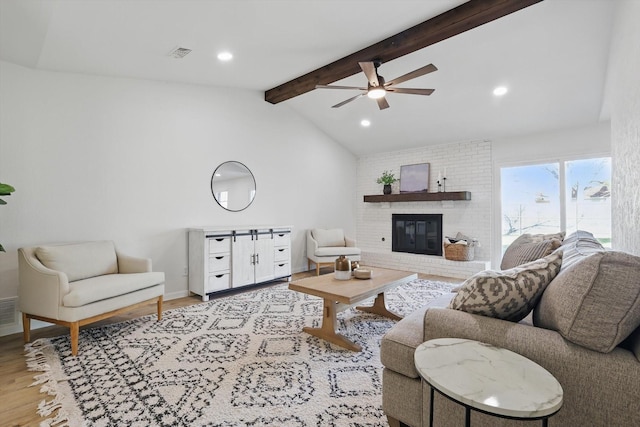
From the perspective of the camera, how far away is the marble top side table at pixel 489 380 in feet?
2.83

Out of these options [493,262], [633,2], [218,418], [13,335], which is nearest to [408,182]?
[493,262]

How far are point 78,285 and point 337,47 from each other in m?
3.39

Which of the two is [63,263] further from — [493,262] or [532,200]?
[532,200]

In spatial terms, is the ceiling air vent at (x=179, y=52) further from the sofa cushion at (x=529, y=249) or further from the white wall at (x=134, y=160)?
the sofa cushion at (x=529, y=249)

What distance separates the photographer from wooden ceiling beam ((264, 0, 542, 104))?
8.79 ft

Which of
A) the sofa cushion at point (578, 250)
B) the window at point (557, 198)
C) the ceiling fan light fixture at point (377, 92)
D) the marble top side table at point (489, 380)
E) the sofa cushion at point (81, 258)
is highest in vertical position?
the ceiling fan light fixture at point (377, 92)

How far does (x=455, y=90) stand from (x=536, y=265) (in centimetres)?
345

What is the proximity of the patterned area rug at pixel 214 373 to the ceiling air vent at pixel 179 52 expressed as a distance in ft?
8.69

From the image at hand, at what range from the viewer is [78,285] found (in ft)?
8.70

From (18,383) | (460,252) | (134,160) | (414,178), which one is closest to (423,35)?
(414,178)

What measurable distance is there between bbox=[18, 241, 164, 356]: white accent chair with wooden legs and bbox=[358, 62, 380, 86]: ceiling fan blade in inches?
109

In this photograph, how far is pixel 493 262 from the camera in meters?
5.11

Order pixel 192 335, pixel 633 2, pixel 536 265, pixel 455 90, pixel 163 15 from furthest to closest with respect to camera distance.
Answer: pixel 455 90
pixel 192 335
pixel 163 15
pixel 633 2
pixel 536 265

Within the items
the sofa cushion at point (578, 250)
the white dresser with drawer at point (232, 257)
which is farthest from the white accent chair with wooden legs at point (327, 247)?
the sofa cushion at point (578, 250)
